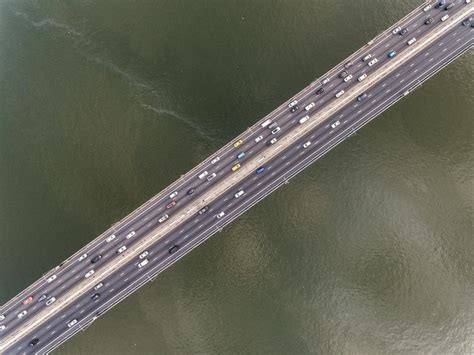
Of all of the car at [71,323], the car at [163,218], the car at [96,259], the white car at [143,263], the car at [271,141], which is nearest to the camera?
the car at [71,323]

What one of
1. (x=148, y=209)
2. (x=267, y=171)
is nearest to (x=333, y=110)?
(x=267, y=171)

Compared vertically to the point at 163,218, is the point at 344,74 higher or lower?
higher

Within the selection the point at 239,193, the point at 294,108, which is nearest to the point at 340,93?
the point at 294,108

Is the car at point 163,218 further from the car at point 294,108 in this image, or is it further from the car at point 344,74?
the car at point 344,74

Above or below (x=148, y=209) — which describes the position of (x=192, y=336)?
below

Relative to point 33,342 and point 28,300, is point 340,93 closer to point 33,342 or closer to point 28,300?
point 28,300

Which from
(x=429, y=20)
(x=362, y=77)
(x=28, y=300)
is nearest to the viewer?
(x=28, y=300)

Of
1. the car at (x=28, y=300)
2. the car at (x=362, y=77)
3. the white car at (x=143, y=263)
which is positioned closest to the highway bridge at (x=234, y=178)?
the car at (x=362, y=77)

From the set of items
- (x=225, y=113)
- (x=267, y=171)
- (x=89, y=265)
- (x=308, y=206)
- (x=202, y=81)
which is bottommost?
(x=308, y=206)

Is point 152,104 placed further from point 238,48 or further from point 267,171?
point 267,171
